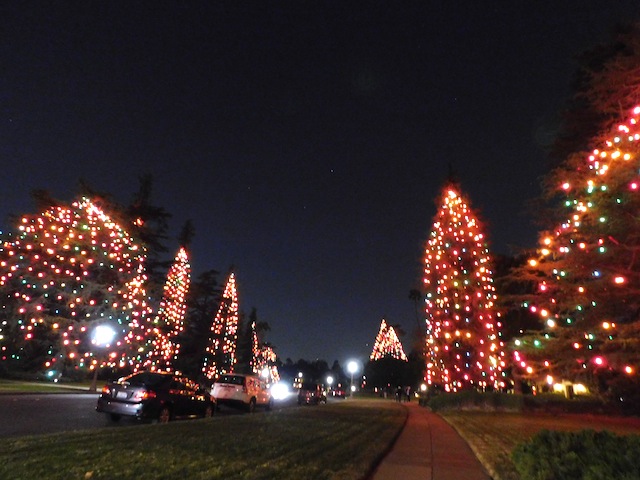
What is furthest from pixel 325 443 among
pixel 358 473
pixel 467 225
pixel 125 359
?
pixel 467 225

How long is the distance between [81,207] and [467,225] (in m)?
23.6

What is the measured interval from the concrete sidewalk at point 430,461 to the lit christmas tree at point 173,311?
84.0 feet

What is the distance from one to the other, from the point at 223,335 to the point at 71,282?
25673 millimetres

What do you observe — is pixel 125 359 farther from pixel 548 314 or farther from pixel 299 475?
pixel 299 475

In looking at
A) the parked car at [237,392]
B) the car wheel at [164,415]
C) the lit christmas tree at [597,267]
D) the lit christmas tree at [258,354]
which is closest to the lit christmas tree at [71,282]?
the parked car at [237,392]

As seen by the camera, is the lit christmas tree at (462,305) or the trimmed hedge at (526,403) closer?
the trimmed hedge at (526,403)

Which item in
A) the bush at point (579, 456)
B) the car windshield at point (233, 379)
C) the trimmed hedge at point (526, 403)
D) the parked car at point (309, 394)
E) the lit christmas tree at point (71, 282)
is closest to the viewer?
the bush at point (579, 456)

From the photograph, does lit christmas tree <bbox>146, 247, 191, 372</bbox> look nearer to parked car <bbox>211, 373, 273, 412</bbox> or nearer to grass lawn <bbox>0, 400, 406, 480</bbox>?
parked car <bbox>211, 373, 273, 412</bbox>

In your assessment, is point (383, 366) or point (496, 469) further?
point (383, 366)

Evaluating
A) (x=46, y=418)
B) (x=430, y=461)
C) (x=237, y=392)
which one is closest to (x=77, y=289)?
(x=237, y=392)

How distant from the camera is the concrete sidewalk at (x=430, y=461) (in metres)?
7.80

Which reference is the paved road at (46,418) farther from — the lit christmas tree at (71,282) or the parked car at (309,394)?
the parked car at (309,394)

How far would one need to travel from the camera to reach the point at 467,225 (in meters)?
32.2

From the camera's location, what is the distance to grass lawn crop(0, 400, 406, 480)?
605 cm
